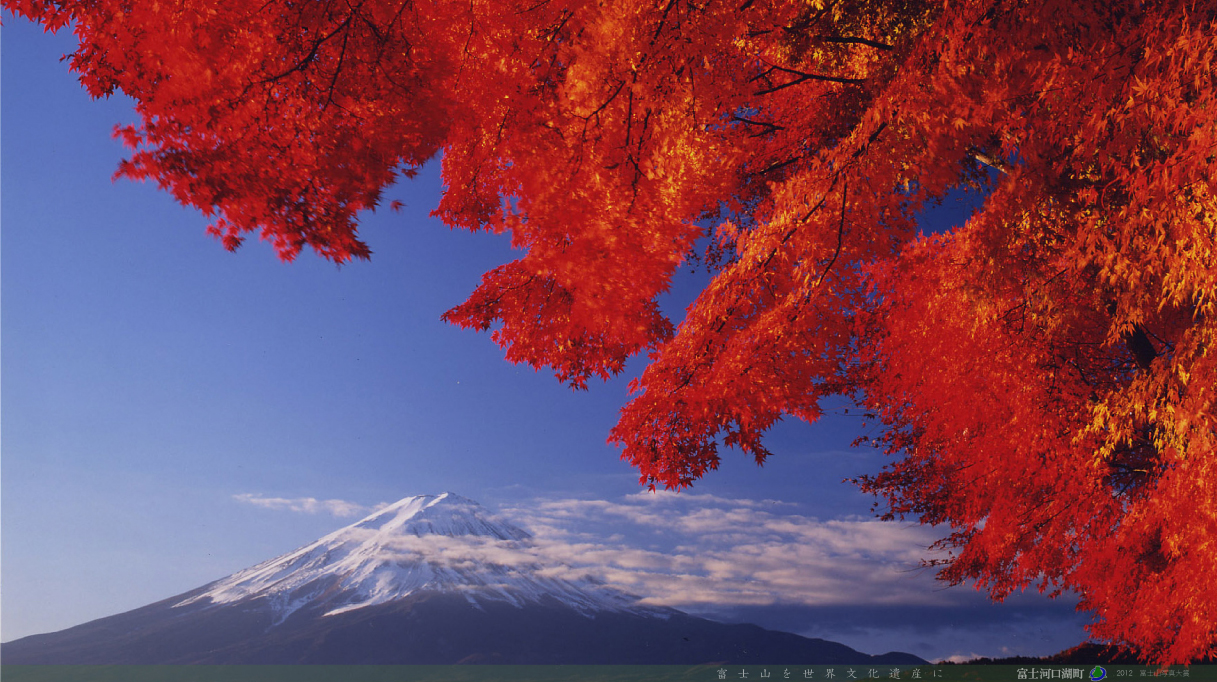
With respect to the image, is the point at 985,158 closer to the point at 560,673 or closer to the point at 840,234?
the point at 840,234

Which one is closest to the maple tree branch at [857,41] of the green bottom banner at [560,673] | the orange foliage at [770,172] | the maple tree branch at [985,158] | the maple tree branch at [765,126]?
the orange foliage at [770,172]

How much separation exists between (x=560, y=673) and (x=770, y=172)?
65.5 metres

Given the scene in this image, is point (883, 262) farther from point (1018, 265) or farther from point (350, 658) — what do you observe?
point (350, 658)

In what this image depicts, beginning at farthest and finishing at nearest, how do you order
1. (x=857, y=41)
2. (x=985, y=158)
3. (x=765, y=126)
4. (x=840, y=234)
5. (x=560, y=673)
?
1. (x=560, y=673)
2. (x=985, y=158)
3. (x=765, y=126)
4. (x=857, y=41)
5. (x=840, y=234)

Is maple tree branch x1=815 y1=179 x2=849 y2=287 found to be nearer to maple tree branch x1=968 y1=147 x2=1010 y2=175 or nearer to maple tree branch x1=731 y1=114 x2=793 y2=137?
maple tree branch x1=731 y1=114 x2=793 y2=137

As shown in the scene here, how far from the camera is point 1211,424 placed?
219 inches

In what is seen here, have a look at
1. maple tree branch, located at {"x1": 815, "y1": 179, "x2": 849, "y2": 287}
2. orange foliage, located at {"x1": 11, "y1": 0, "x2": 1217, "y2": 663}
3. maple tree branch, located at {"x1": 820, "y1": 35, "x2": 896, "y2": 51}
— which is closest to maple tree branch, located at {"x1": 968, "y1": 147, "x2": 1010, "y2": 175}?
orange foliage, located at {"x1": 11, "y1": 0, "x2": 1217, "y2": 663}

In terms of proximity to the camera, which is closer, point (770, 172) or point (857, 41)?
point (857, 41)

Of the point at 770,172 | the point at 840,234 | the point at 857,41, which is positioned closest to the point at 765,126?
the point at 770,172

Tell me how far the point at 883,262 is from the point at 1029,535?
4.71 meters

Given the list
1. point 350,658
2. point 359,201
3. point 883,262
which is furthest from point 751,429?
point 350,658

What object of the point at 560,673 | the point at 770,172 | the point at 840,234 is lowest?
the point at 560,673

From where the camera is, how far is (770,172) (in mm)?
10219

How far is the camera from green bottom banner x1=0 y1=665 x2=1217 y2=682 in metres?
12.6
